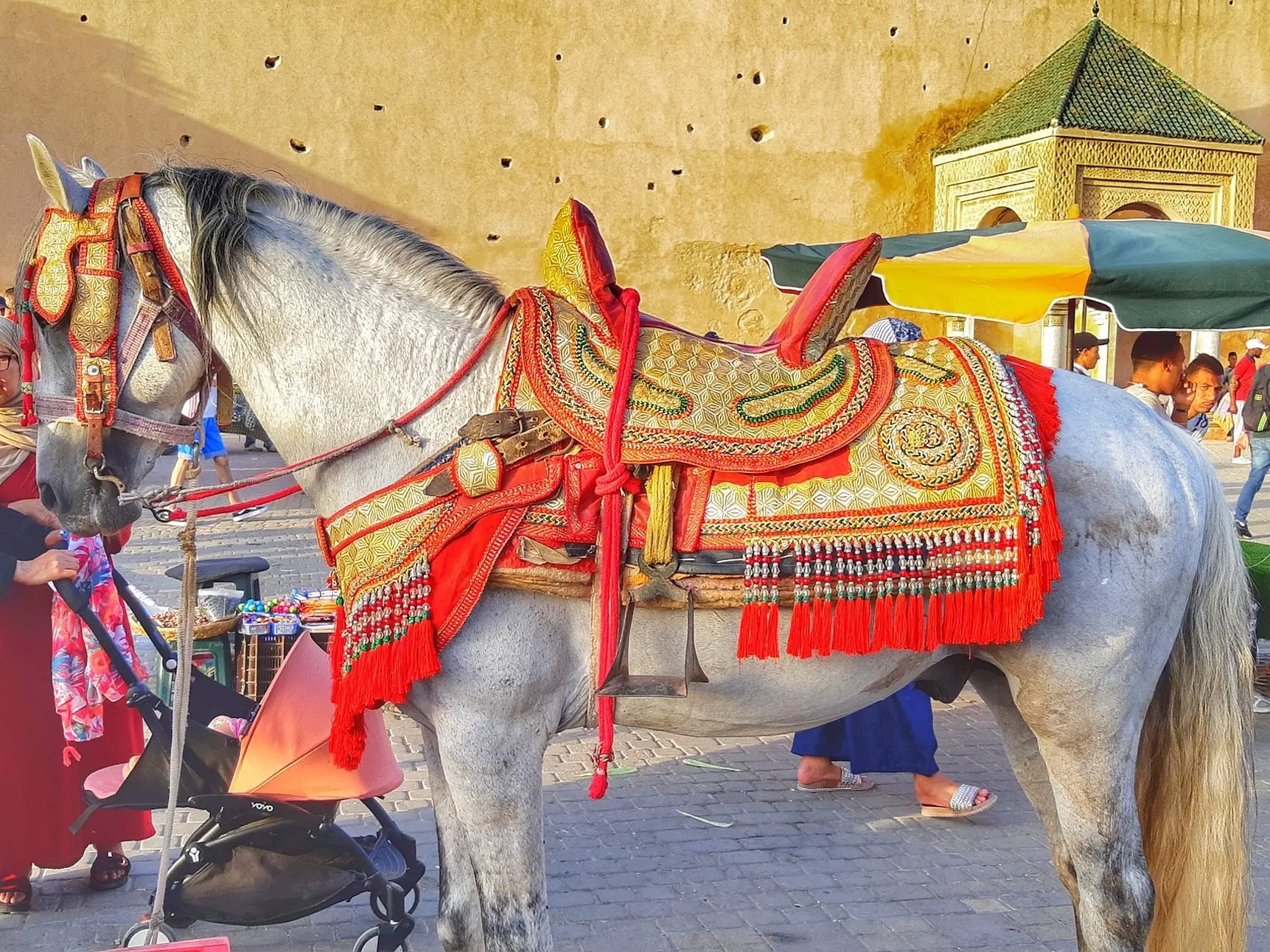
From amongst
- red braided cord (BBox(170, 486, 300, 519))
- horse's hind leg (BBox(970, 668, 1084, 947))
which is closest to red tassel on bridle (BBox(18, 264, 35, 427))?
red braided cord (BBox(170, 486, 300, 519))

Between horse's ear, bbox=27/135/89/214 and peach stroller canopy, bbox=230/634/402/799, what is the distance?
1456 mm

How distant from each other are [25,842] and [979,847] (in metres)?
3.10

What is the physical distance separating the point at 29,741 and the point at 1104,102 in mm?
18111

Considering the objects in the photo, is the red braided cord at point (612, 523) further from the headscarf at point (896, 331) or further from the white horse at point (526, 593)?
the headscarf at point (896, 331)

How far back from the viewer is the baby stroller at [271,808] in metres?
2.97

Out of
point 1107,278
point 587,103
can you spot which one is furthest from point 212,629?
point 587,103

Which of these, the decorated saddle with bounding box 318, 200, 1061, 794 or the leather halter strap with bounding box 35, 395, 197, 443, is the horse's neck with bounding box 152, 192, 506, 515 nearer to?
the decorated saddle with bounding box 318, 200, 1061, 794

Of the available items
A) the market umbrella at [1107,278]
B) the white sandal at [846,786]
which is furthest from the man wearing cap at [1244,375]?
the white sandal at [846,786]

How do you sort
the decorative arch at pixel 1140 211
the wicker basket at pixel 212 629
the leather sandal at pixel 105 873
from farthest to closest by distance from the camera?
1. the decorative arch at pixel 1140 211
2. the wicker basket at pixel 212 629
3. the leather sandal at pixel 105 873

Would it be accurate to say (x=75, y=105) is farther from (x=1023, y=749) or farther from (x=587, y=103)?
(x=1023, y=749)

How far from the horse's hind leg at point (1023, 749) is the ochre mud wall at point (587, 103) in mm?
15577

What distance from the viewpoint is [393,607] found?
6.46 feet

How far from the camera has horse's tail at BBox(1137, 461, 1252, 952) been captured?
230 cm

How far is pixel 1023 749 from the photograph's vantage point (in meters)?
2.59
